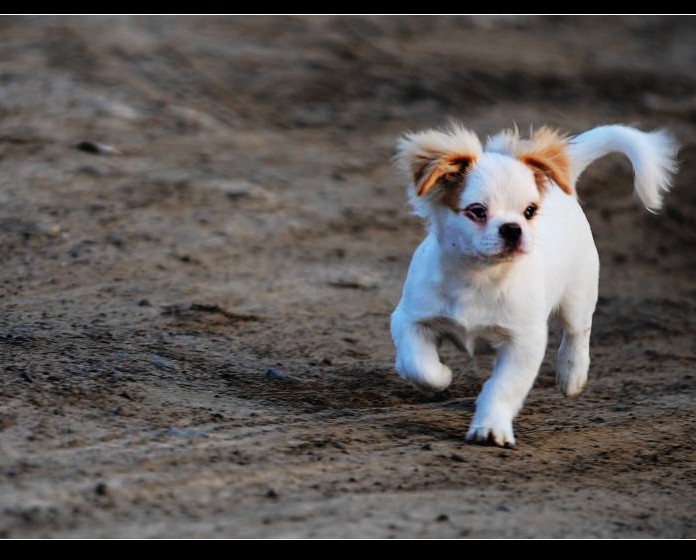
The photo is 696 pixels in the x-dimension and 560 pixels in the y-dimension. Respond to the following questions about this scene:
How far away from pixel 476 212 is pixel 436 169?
11.0 inches

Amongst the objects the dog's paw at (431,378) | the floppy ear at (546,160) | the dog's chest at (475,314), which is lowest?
the dog's paw at (431,378)

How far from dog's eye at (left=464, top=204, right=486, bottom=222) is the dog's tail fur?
111 cm

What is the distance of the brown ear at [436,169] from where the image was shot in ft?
18.9

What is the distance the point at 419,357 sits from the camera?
19.5 ft

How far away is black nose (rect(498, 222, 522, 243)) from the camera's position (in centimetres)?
551

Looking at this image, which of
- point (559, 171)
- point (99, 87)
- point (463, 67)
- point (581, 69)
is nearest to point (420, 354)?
point (559, 171)

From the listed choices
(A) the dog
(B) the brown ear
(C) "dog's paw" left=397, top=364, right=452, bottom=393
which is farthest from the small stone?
(C) "dog's paw" left=397, top=364, right=452, bottom=393

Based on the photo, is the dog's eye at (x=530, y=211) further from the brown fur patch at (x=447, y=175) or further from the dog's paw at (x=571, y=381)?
the dog's paw at (x=571, y=381)

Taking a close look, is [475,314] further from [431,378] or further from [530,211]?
[530,211]

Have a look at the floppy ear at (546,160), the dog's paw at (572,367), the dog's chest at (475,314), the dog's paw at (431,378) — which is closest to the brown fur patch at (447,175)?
the floppy ear at (546,160)

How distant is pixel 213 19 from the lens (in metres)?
14.3

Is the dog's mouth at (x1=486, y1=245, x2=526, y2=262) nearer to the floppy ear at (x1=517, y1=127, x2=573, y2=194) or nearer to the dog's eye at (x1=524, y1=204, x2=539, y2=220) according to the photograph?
the dog's eye at (x1=524, y1=204, x2=539, y2=220)

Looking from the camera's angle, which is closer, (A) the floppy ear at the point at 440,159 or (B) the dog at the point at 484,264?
(B) the dog at the point at 484,264

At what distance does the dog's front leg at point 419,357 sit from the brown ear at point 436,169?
670 mm
